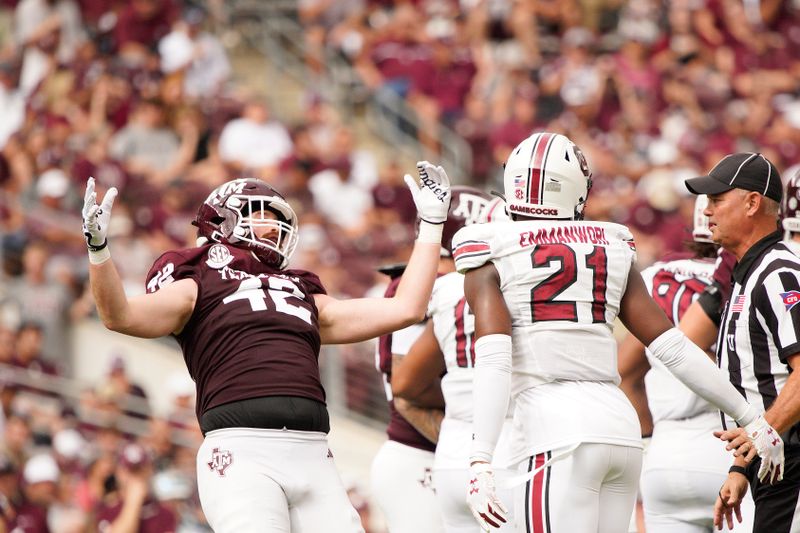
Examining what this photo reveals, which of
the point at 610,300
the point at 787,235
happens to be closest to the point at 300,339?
the point at 610,300

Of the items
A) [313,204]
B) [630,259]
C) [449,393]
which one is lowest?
[449,393]

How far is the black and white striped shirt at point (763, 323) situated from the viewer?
5.34 m

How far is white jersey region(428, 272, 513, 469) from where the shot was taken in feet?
20.2

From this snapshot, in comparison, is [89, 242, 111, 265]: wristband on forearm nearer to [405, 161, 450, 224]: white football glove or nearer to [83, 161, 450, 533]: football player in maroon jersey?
[83, 161, 450, 533]: football player in maroon jersey

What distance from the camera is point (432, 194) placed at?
554 centimetres

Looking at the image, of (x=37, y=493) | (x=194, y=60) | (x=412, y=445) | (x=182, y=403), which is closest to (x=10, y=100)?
(x=194, y=60)

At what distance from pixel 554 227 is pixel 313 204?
9164 mm

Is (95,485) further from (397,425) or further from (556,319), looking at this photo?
(556,319)

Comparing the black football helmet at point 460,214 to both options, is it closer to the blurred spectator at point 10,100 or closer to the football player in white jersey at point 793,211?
the football player in white jersey at point 793,211

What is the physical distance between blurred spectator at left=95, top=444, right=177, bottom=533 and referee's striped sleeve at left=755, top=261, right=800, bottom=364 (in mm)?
5536

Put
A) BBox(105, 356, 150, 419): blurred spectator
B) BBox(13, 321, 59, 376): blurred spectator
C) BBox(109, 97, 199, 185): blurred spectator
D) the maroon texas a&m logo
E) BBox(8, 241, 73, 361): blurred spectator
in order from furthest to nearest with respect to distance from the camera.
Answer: BBox(109, 97, 199, 185): blurred spectator
BBox(8, 241, 73, 361): blurred spectator
BBox(13, 321, 59, 376): blurred spectator
BBox(105, 356, 150, 419): blurred spectator
the maroon texas a&m logo

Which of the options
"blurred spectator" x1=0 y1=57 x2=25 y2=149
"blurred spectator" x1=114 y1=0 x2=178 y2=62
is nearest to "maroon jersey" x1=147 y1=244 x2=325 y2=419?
"blurred spectator" x1=0 y1=57 x2=25 y2=149

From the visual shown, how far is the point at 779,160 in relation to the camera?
14.2 m

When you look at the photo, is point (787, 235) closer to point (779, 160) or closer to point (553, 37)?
point (779, 160)
